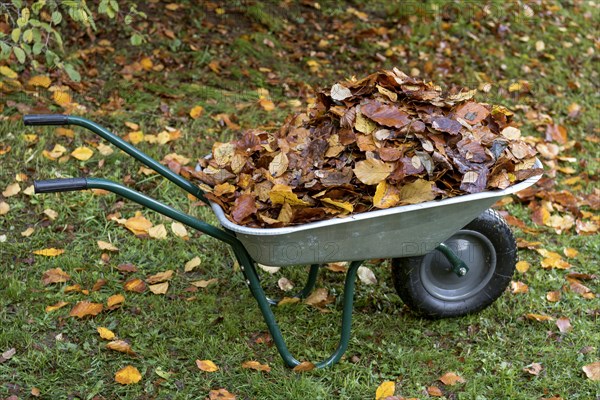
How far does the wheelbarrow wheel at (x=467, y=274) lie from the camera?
282cm

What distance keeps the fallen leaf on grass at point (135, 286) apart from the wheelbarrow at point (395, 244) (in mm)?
717

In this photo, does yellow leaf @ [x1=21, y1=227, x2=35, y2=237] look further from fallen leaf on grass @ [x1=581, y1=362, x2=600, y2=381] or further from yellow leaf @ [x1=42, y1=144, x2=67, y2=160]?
fallen leaf on grass @ [x1=581, y1=362, x2=600, y2=381]

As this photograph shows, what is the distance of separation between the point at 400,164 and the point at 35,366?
1.49 metres

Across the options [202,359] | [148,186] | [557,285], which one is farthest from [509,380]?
[148,186]

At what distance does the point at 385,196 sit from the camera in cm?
238

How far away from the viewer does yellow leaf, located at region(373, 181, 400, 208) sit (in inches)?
93.0

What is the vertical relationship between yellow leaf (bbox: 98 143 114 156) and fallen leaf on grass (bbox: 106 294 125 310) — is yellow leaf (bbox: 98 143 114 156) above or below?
below

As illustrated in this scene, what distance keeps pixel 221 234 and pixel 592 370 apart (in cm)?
147

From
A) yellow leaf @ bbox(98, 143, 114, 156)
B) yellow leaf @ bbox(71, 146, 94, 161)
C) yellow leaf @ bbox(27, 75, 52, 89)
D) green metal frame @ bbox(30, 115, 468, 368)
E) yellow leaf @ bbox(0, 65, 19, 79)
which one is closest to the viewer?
green metal frame @ bbox(30, 115, 468, 368)

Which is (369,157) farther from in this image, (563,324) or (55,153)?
(55,153)

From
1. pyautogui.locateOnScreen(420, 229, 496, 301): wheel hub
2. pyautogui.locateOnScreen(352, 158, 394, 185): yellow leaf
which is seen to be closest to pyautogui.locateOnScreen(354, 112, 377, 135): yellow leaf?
pyautogui.locateOnScreen(352, 158, 394, 185): yellow leaf

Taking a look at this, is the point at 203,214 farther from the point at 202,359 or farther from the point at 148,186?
the point at 202,359

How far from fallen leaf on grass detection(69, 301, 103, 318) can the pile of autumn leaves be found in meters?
0.77

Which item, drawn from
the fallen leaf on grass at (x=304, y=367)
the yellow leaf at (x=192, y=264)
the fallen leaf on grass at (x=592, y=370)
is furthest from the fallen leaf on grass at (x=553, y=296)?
the yellow leaf at (x=192, y=264)
